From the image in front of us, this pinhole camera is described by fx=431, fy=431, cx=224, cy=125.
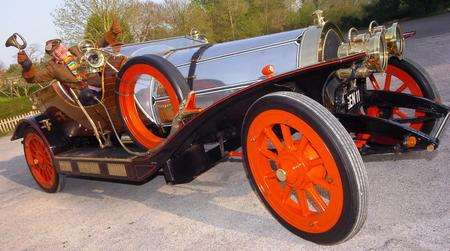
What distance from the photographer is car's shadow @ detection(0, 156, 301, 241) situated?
124 inches

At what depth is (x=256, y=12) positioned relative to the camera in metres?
25.5

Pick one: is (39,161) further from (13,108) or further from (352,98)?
(13,108)

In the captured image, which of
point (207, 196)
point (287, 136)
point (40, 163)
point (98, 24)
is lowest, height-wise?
point (207, 196)

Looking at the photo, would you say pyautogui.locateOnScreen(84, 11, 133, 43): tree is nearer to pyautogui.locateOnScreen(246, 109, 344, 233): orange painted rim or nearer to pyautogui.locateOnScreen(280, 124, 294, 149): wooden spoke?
pyautogui.locateOnScreen(246, 109, 344, 233): orange painted rim

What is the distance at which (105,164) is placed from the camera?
3828 mm

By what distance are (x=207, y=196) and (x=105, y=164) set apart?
0.95 meters

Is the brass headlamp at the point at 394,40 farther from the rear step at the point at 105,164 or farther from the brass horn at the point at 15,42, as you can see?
the brass horn at the point at 15,42

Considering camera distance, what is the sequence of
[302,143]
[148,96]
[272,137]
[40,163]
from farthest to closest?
[40,163]
[148,96]
[272,137]
[302,143]

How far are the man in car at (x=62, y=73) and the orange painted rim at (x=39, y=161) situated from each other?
991 mm

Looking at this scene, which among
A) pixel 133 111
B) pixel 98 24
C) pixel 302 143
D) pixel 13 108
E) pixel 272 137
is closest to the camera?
pixel 302 143

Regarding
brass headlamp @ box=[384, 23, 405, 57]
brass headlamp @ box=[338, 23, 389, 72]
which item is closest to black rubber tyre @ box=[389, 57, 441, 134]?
brass headlamp @ box=[384, 23, 405, 57]

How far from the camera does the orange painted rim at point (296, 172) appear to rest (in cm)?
239

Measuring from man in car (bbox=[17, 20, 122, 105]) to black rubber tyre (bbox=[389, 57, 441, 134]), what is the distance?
9.14 ft

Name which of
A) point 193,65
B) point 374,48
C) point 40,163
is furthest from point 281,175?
point 40,163
